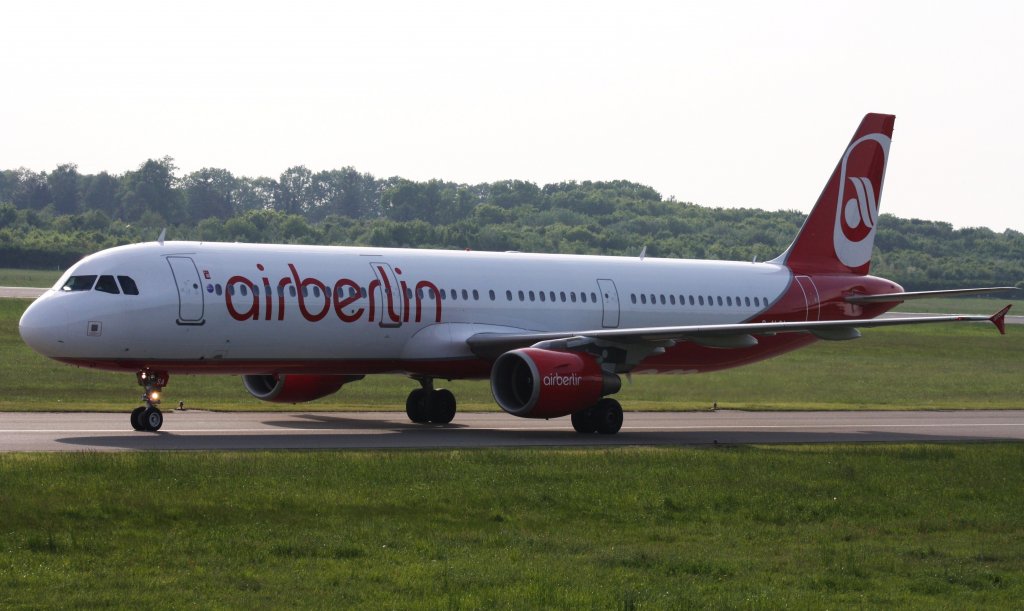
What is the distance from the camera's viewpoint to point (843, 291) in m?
39.2

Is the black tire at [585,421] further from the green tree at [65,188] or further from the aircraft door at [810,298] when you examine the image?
the green tree at [65,188]

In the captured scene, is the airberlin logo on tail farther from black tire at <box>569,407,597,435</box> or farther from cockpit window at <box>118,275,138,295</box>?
cockpit window at <box>118,275,138,295</box>

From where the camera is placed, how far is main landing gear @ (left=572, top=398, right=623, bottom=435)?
100 ft

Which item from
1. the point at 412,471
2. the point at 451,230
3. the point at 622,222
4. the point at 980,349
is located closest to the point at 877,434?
the point at 412,471

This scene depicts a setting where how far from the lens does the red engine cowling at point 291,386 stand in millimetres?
33469

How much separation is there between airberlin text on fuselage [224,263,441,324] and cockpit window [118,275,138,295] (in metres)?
1.77

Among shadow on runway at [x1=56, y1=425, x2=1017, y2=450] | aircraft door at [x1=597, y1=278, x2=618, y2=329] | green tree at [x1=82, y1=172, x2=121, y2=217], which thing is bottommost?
shadow on runway at [x1=56, y1=425, x2=1017, y2=450]

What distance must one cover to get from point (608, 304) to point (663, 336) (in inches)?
169

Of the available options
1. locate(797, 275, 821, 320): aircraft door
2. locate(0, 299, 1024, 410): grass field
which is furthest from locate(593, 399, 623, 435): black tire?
locate(797, 275, 821, 320): aircraft door

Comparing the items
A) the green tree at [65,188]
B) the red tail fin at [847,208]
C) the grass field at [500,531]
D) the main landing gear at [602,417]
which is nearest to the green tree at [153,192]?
the green tree at [65,188]

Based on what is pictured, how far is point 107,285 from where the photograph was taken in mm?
27625

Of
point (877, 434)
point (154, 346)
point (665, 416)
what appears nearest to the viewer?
point (154, 346)

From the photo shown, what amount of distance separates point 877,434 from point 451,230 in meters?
62.2

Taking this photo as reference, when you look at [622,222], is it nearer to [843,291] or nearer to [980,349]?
[980,349]
